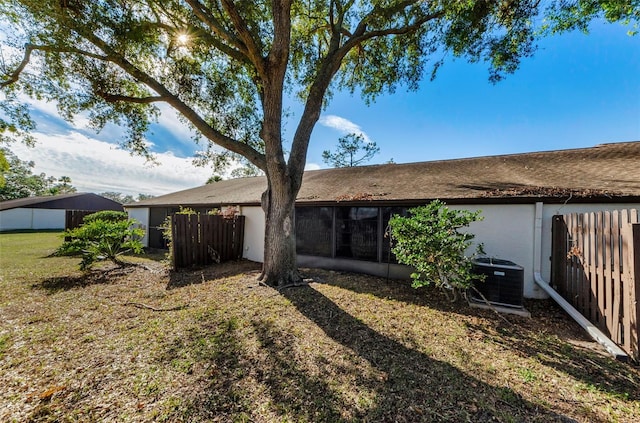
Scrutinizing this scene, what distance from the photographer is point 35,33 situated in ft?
18.0

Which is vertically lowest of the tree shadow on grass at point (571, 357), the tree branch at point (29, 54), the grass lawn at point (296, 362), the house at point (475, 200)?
the tree shadow on grass at point (571, 357)

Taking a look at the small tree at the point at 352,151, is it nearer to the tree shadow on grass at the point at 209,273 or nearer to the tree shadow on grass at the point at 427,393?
the tree shadow on grass at the point at 209,273

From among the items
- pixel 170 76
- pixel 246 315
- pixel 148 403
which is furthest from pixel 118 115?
pixel 148 403

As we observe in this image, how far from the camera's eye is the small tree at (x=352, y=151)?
87.0 ft

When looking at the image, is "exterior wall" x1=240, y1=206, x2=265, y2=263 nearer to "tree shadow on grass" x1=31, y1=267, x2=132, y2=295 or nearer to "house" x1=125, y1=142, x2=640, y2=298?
"house" x1=125, y1=142, x2=640, y2=298

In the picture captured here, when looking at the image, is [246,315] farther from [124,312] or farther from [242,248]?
[242,248]

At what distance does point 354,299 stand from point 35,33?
911 cm

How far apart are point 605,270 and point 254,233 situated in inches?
352

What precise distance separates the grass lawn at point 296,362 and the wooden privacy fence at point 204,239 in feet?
8.98

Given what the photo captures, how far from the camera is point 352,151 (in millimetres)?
27016

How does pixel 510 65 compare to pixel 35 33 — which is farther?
pixel 510 65

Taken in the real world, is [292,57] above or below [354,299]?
above

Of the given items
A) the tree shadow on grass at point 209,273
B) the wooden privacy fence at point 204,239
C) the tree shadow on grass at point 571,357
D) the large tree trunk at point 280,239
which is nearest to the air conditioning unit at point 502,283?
the tree shadow on grass at point 571,357

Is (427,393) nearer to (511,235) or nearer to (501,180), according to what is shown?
(511,235)
